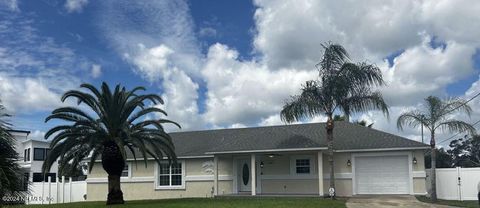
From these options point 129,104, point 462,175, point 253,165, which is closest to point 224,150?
point 253,165

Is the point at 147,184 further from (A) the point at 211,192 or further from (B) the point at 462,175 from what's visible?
(B) the point at 462,175

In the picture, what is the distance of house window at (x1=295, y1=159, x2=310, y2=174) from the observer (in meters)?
29.1

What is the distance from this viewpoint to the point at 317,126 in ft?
105

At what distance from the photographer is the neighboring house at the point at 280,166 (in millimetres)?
27047

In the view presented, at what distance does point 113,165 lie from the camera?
81.4ft

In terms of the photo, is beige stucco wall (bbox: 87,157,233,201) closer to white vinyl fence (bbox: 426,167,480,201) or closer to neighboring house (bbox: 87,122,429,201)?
neighboring house (bbox: 87,122,429,201)

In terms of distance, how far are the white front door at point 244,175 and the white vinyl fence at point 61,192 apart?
513 inches

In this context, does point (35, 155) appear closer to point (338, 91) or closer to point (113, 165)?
point (113, 165)

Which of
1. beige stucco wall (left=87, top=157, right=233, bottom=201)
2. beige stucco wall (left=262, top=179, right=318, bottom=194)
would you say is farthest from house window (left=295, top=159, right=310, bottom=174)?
beige stucco wall (left=87, top=157, right=233, bottom=201)

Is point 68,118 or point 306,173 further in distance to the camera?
point 306,173

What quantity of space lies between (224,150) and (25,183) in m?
19.3

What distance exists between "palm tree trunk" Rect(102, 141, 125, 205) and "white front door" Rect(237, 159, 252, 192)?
8.32m

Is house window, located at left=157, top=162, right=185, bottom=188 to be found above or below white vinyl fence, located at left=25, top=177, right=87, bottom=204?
above

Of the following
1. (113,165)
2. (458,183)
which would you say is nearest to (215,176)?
(113,165)
